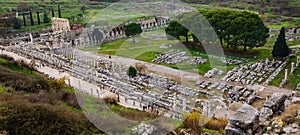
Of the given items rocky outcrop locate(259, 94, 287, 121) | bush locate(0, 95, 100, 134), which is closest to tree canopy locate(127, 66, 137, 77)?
bush locate(0, 95, 100, 134)

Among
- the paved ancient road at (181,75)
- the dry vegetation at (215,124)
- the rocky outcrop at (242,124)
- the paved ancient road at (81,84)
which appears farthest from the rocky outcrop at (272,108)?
the paved ancient road at (81,84)

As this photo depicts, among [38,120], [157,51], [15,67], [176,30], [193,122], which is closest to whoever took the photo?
[38,120]

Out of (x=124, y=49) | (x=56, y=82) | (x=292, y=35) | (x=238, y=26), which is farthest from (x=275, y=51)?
(x=56, y=82)

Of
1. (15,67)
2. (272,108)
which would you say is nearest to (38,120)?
(272,108)

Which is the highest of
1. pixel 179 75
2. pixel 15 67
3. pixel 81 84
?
pixel 15 67

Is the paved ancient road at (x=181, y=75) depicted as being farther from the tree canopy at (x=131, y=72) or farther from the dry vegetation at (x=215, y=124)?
the dry vegetation at (x=215, y=124)

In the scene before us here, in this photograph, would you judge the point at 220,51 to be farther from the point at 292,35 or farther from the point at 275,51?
the point at 292,35

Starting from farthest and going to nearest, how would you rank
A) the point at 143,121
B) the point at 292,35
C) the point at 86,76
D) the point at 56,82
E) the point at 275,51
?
the point at 292,35 < the point at 275,51 < the point at 86,76 < the point at 56,82 < the point at 143,121

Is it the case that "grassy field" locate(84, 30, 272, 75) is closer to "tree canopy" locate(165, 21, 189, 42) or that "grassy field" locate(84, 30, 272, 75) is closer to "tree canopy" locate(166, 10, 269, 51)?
"tree canopy" locate(166, 10, 269, 51)

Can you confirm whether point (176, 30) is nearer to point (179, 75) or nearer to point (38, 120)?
point (179, 75)
